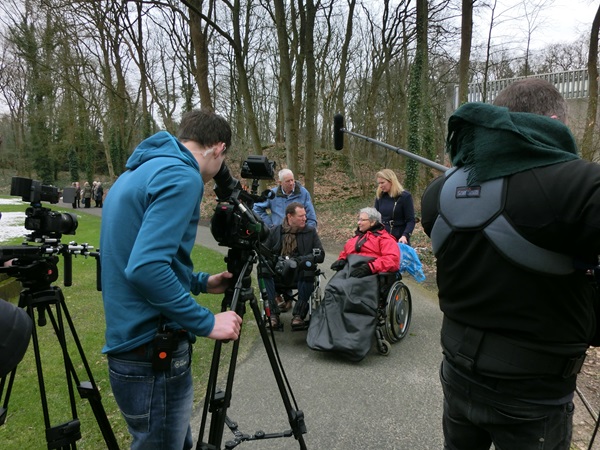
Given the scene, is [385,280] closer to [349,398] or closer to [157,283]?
[349,398]

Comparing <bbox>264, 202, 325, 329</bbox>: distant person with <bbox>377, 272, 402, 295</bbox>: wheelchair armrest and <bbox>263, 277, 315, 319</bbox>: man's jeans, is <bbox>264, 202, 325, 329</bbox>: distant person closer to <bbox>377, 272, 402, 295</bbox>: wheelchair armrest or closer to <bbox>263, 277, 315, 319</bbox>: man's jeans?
<bbox>263, 277, 315, 319</bbox>: man's jeans

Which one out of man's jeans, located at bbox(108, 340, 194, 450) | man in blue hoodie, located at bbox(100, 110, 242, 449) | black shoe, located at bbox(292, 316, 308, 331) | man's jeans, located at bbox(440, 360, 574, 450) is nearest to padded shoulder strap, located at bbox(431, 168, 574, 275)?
A: man's jeans, located at bbox(440, 360, 574, 450)

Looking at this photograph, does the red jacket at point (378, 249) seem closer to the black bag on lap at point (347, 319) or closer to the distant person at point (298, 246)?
the black bag on lap at point (347, 319)

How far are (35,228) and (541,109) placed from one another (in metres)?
2.44

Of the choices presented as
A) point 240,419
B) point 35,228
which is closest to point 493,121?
point 35,228

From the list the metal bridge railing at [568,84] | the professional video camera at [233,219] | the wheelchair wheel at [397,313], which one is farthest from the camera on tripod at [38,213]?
the metal bridge railing at [568,84]

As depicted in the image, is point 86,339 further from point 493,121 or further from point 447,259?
point 493,121

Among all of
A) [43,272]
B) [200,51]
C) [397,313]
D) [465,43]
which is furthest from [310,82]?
[43,272]

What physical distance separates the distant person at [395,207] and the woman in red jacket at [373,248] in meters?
1.59

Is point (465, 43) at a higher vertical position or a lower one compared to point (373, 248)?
higher

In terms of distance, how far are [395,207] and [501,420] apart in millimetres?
5016

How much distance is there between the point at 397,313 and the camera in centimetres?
457

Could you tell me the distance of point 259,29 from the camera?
20266mm

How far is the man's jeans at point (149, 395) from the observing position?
1.66m
